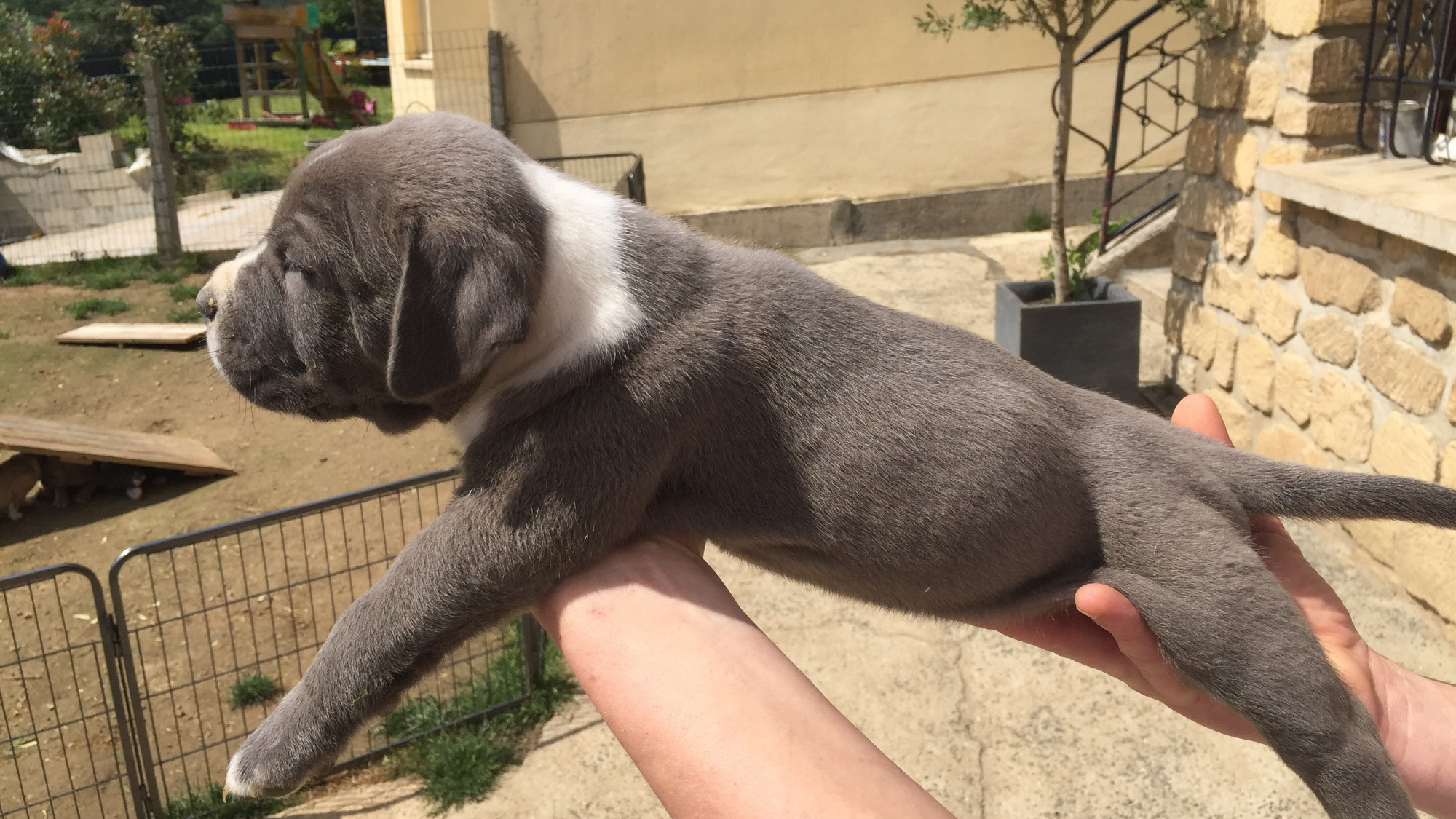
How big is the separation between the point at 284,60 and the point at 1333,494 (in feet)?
77.8

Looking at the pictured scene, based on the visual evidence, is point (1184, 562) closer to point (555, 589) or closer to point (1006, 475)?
point (1006, 475)

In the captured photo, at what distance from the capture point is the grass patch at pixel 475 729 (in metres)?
4.54

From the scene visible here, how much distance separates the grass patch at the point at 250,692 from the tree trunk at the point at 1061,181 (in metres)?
5.16

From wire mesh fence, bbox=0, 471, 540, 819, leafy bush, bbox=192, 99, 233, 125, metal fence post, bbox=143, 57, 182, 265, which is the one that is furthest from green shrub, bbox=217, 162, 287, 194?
wire mesh fence, bbox=0, 471, 540, 819

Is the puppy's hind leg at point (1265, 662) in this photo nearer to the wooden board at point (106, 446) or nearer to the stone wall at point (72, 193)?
the wooden board at point (106, 446)

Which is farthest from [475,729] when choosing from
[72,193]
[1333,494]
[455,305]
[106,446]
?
[72,193]

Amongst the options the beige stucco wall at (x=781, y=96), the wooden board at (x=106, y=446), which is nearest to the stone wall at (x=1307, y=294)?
the beige stucco wall at (x=781, y=96)

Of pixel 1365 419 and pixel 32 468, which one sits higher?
pixel 1365 419

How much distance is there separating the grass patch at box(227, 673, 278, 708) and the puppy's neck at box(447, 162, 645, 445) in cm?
364

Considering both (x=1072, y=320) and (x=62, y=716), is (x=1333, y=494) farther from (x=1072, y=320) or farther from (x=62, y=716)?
(x=62, y=716)

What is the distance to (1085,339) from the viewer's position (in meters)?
6.79

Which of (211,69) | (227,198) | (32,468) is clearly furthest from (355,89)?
(32,468)

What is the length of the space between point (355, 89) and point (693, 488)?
23202 mm

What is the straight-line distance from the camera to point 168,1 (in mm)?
18703
